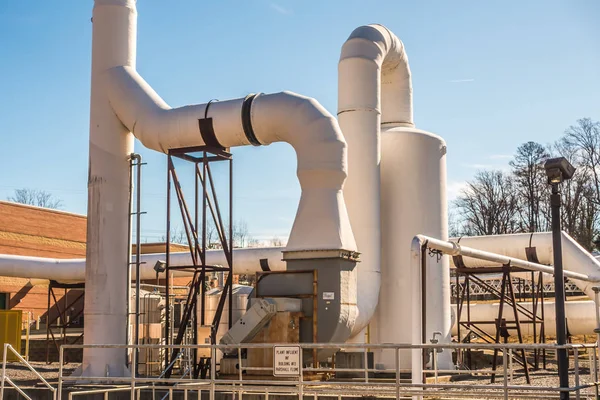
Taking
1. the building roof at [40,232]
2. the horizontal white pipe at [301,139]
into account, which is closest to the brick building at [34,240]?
the building roof at [40,232]

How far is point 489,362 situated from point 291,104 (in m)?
17.4

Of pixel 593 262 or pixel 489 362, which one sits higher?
pixel 593 262

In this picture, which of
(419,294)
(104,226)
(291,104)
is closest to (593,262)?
(419,294)

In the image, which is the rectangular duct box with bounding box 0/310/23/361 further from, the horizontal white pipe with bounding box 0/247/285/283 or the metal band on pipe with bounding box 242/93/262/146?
the metal band on pipe with bounding box 242/93/262/146

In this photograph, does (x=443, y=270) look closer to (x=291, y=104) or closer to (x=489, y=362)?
(x=291, y=104)

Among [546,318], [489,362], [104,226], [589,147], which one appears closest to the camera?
[104,226]

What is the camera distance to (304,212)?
17297 mm

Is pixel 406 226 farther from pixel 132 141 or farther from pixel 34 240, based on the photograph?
pixel 34 240

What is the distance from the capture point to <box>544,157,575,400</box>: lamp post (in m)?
9.45

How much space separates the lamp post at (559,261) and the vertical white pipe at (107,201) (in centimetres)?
1230

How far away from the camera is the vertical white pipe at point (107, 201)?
19.2 meters

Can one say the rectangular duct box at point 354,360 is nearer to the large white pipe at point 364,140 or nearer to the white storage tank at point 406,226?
the white storage tank at point 406,226

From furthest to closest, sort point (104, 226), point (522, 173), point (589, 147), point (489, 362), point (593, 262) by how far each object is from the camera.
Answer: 1. point (522, 173)
2. point (589, 147)
3. point (489, 362)
4. point (593, 262)
5. point (104, 226)

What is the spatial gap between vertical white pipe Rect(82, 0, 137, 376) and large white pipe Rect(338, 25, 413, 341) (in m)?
5.68
